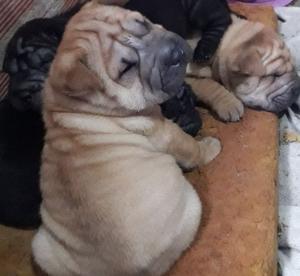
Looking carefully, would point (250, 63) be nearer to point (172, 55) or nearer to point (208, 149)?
Answer: point (208, 149)

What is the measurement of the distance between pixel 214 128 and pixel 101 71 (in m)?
0.65

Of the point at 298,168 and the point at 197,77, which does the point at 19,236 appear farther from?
the point at 298,168

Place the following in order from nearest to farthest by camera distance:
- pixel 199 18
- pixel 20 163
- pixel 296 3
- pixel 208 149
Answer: pixel 20 163 < pixel 208 149 < pixel 199 18 < pixel 296 3

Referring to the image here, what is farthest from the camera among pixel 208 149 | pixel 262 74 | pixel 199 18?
pixel 199 18

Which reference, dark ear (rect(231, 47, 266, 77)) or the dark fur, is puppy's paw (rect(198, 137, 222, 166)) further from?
the dark fur

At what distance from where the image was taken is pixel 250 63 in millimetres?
1992

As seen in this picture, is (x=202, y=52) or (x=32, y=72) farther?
(x=202, y=52)

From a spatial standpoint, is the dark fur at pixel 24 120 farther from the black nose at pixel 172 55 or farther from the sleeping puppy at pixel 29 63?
the black nose at pixel 172 55

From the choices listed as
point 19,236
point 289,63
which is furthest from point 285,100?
point 19,236

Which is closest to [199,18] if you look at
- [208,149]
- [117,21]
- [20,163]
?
[208,149]

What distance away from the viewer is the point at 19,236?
185cm

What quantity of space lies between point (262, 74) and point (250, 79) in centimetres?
6

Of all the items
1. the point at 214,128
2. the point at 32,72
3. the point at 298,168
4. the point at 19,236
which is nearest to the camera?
the point at 32,72

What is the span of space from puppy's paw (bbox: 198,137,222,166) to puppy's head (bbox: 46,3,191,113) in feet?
1.28
